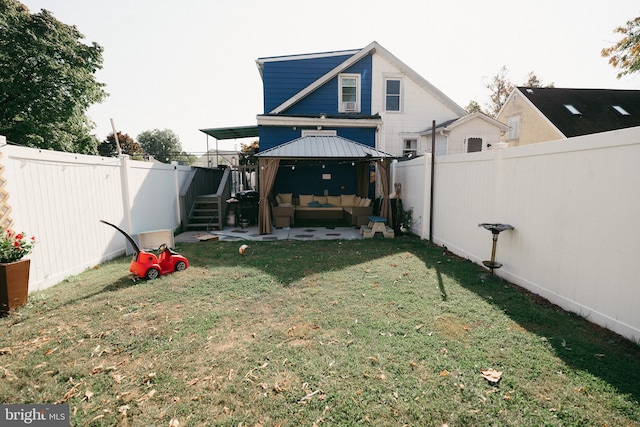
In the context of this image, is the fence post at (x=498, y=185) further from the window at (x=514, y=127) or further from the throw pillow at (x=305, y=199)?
the window at (x=514, y=127)

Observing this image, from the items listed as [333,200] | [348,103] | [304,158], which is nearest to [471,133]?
[348,103]

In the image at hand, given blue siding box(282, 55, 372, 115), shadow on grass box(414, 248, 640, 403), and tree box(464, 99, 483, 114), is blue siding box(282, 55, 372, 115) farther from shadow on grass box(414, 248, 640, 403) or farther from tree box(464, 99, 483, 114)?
tree box(464, 99, 483, 114)

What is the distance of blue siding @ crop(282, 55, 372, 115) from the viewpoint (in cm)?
1376

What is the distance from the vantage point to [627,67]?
14820 mm

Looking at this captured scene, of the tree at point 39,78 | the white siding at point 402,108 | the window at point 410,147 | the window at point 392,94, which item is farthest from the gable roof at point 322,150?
the tree at point 39,78

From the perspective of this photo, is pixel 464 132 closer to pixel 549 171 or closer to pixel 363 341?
pixel 549 171

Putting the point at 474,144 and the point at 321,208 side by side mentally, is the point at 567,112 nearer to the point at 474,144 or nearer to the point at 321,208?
the point at 474,144

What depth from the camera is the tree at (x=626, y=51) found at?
1404 cm

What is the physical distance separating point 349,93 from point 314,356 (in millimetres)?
13240

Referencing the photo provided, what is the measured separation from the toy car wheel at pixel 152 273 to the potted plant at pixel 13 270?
1.55m

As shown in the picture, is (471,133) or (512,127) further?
(512,127)

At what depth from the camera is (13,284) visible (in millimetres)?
3949

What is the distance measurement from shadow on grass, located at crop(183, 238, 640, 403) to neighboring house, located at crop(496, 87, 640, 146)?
15524mm

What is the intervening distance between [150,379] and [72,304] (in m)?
2.57
